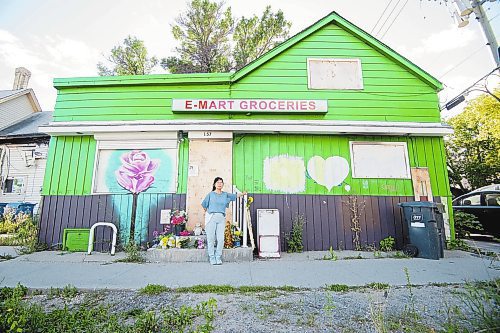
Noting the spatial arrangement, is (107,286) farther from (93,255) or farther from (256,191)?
(256,191)

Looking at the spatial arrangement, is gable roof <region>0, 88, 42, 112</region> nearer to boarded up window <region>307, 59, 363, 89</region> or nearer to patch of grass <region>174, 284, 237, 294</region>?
boarded up window <region>307, 59, 363, 89</region>

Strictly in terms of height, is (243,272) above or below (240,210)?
below

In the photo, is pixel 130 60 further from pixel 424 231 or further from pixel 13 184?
pixel 424 231

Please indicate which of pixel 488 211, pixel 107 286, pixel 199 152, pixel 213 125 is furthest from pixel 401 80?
pixel 107 286

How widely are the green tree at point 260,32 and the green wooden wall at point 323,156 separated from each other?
347 inches

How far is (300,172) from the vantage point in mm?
7273

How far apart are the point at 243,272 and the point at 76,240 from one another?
4994 mm

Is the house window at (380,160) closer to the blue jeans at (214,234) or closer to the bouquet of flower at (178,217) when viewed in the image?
the blue jeans at (214,234)

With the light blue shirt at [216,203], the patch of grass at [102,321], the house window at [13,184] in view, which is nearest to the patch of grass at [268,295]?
the patch of grass at [102,321]

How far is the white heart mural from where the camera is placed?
7258 mm

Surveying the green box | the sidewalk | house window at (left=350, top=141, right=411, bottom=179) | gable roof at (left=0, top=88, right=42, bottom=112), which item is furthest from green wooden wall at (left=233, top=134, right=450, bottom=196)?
gable roof at (left=0, top=88, right=42, bottom=112)

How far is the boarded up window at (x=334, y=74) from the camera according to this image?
7.88m

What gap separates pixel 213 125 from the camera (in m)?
7.09

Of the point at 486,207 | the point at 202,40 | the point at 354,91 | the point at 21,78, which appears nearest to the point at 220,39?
the point at 202,40
